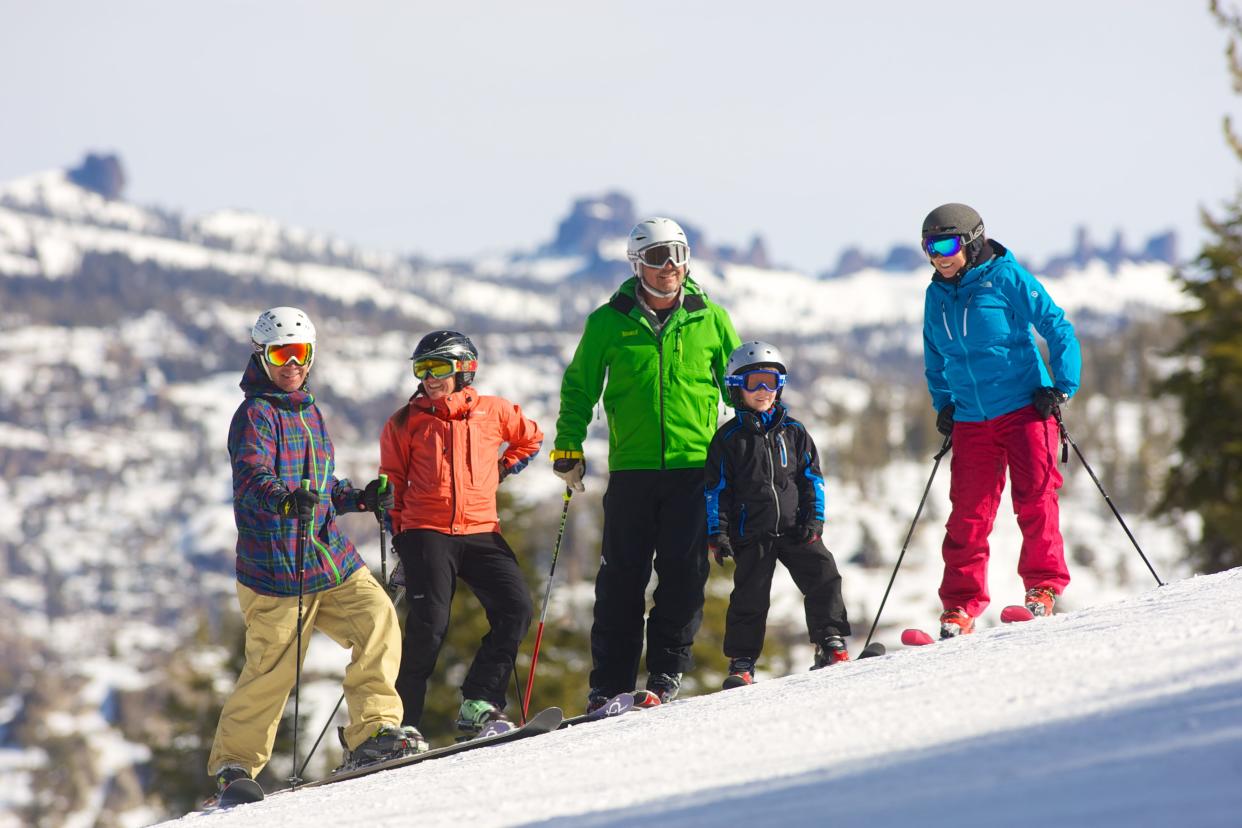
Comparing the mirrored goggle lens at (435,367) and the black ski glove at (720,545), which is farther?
the mirrored goggle lens at (435,367)

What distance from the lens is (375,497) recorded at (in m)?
6.74

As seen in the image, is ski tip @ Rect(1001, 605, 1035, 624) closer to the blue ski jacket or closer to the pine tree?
the blue ski jacket

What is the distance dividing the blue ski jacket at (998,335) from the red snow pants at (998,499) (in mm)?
112

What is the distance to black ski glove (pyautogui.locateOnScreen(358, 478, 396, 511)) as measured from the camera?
6.73m

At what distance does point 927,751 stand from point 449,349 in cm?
385

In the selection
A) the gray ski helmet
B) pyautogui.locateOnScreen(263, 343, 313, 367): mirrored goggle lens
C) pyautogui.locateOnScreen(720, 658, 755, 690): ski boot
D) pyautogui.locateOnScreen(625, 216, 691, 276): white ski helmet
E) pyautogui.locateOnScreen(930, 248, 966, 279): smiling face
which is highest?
pyautogui.locateOnScreen(930, 248, 966, 279): smiling face

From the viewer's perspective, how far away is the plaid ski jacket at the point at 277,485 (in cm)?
657

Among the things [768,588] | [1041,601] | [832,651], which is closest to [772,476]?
[768,588]

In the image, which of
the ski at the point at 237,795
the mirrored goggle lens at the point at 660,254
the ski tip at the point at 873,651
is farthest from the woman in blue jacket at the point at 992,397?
the ski at the point at 237,795

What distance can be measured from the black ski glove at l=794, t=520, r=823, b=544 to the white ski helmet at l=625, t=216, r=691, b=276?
1.54 meters

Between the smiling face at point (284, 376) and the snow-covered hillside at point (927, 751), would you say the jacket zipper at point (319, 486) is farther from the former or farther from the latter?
the snow-covered hillside at point (927, 751)

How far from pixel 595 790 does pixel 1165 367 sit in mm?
183940

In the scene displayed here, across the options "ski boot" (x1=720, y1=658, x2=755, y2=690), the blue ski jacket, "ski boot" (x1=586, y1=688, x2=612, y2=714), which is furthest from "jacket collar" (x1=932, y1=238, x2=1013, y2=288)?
"ski boot" (x1=586, y1=688, x2=612, y2=714)

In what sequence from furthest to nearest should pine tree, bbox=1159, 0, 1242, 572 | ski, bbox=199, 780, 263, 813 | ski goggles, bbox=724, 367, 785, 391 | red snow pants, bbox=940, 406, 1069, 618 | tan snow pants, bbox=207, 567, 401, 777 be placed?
1. pine tree, bbox=1159, 0, 1242, 572
2. ski goggles, bbox=724, 367, 785, 391
3. red snow pants, bbox=940, 406, 1069, 618
4. tan snow pants, bbox=207, 567, 401, 777
5. ski, bbox=199, 780, 263, 813
